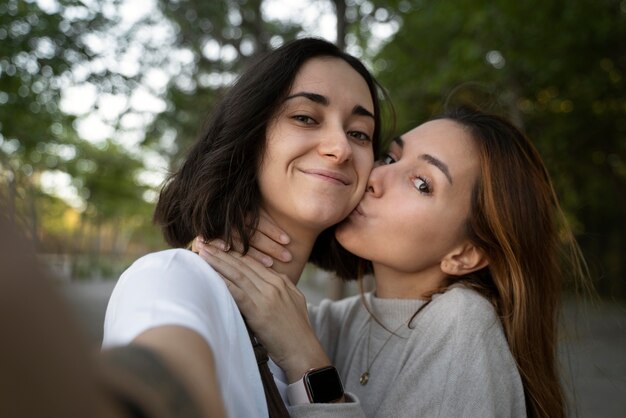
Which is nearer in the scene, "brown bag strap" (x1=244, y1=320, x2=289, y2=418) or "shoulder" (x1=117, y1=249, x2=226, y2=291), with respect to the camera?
"shoulder" (x1=117, y1=249, x2=226, y2=291)

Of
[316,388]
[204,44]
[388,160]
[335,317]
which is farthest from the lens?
[204,44]

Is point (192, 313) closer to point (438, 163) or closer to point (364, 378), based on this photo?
point (364, 378)

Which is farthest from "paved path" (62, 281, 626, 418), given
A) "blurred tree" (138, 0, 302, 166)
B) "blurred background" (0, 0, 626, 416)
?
"blurred tree" (138, 0, 302, 166)

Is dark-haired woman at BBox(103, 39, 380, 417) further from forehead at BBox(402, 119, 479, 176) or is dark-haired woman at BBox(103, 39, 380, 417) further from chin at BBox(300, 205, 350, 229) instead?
forehead at BBox(402, 119, 479, 176)

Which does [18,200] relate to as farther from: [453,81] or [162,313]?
[453,81]

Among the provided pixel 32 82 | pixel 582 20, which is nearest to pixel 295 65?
pixel 32 82

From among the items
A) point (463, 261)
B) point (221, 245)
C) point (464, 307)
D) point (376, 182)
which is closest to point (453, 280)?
point (463, 261)

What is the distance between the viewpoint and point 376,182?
100 inches

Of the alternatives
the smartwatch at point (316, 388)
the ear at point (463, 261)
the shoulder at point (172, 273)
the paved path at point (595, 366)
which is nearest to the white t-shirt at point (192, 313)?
the shoulder at point (172, 273)

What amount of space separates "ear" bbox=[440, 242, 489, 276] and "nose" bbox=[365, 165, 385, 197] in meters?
0.45

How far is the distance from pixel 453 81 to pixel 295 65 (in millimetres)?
6580

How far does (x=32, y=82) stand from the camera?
21.9 feet

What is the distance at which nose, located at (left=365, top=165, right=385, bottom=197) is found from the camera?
8.35 feet

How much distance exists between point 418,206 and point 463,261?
1.24 feet
